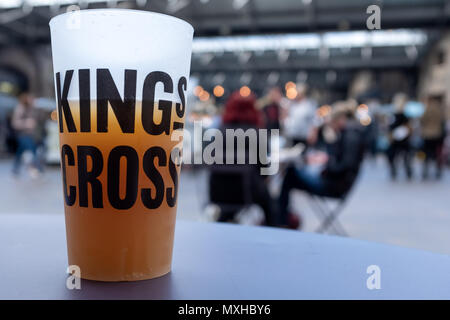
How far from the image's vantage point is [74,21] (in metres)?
0.43

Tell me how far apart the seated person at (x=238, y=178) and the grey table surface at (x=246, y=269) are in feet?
7.53

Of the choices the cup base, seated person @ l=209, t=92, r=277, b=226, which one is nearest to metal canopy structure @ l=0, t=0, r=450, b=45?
seated person @ l=209, t=92, r=277, b=226

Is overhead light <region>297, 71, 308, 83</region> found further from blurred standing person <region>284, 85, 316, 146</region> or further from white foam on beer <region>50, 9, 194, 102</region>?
white foam on beer <region>50, 9, 194, 102</region>

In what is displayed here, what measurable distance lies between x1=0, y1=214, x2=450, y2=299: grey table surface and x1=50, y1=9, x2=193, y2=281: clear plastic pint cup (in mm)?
30

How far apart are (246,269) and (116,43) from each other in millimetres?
244

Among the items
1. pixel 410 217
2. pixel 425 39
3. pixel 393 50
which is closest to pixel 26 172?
pixel 410 217

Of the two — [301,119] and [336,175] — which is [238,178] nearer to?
[336,175]

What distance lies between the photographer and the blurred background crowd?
3.45 metres

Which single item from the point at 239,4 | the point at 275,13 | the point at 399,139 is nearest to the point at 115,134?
the point at 399,139

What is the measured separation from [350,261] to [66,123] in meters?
0.32

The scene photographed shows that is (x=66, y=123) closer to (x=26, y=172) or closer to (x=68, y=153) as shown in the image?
(x=68, y=153)

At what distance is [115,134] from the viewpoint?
0.42 meters

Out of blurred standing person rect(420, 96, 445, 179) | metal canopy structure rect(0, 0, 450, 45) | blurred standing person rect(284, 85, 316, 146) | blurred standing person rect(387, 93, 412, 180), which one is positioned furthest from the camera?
metal canopy structure rect(0, 0, 450, 45)

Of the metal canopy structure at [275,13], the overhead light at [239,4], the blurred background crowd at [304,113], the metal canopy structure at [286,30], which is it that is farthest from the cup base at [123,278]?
the overhead light at [239,4]
